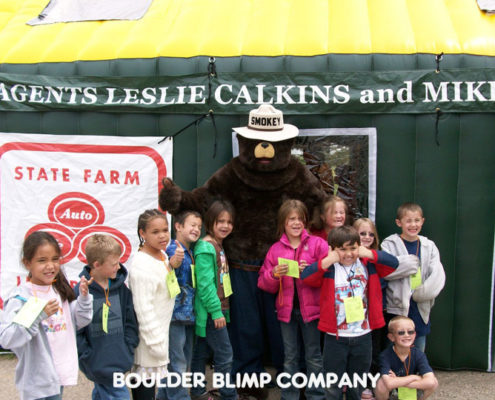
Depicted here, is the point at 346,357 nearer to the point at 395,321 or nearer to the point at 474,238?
the point at 395,321

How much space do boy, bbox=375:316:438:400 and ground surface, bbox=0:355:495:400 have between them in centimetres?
56

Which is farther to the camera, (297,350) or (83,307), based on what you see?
(297,350)

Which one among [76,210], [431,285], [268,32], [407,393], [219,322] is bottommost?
[407,393]

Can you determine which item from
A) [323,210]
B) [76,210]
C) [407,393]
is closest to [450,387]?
[407,393]

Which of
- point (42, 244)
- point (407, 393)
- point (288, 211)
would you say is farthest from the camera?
point (288, 211)

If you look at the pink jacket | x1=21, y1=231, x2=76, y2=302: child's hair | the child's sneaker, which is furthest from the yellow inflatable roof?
the child's sneaker

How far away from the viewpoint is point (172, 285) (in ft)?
10.9

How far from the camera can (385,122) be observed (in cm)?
428

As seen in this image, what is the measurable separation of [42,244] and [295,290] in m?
1.70

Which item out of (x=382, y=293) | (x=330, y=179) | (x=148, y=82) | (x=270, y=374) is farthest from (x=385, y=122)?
(x=270, y=374)

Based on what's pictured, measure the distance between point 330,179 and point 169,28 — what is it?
6.20 ft

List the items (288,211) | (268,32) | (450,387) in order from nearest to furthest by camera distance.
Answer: (288,211)
(450,387)
(268,32)

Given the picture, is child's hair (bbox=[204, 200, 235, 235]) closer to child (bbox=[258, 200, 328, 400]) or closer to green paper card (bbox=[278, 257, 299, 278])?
child (bbox=[258, 200, 328, 400])

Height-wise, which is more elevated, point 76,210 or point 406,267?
point 76,210
